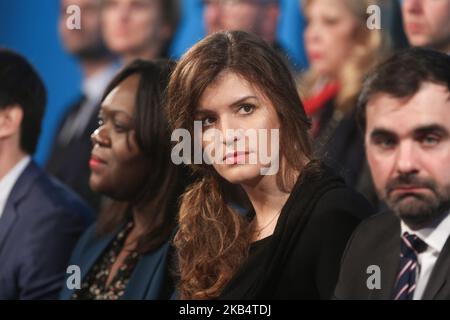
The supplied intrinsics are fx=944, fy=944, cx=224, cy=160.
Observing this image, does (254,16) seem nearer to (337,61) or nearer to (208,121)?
(337,61)

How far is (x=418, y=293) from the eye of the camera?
1.84 m

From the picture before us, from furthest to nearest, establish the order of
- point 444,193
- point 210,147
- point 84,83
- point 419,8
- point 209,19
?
point 84,83
point 209,19
point 419,8
point 210,147
point 444,193

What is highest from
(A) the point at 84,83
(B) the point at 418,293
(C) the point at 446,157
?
(A) the point at 84,83

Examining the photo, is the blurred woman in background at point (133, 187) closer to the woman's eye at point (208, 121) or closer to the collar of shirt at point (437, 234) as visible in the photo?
the woman's eye at point (208, 121)

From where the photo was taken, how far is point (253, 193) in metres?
2.05

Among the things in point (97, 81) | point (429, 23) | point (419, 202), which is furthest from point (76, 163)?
point (419, 202)

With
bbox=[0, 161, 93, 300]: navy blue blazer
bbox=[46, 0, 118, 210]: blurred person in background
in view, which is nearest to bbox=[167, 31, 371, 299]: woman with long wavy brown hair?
bbox=[0, 161, 93, 300]: navy blue blazer

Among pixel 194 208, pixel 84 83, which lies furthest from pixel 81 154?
pixel 194 208

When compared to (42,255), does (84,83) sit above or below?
above

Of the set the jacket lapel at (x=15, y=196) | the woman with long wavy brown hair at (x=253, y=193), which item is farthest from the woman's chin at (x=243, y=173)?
the jacket lapel at (x=15, y=196)

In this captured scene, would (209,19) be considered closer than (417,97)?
No

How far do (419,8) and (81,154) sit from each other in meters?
1.20

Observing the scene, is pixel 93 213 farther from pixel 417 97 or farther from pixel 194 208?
pixel 417 97

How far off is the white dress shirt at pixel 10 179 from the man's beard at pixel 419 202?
1178 millimetres
